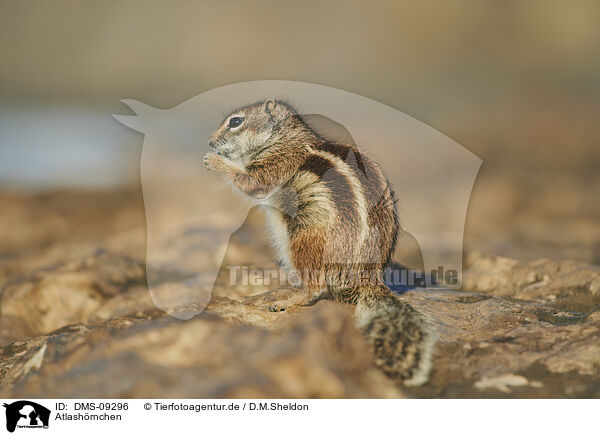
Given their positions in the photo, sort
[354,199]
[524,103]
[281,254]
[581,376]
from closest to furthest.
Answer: [581,376] → [354,199] → [281,254] → [524,103]

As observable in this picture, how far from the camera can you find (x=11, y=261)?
3.69 m

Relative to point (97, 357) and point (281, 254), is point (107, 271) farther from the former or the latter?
point (97, 357)

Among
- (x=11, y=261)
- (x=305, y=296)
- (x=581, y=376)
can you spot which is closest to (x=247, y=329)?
(x=305, y=296)

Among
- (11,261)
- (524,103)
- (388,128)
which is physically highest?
(524,103)

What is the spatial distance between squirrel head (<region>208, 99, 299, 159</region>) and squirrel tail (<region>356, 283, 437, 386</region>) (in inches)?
38.3

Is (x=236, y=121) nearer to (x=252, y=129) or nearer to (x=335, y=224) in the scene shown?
(x=252, y=129)

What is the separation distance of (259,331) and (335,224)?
27.0 inches

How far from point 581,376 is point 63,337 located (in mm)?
1725
